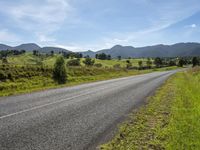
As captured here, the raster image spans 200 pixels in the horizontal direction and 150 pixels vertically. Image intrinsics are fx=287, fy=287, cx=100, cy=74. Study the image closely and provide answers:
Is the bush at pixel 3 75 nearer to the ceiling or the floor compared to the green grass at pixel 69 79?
nearer to the ceiling

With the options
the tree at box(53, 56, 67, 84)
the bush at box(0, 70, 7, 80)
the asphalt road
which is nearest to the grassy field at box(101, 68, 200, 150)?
the asphalt road

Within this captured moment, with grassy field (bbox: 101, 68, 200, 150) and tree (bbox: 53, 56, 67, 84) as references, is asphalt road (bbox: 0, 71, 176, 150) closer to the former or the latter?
grassy field (bbox: 101, 68, 200, 150)

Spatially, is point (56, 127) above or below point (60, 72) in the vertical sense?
above

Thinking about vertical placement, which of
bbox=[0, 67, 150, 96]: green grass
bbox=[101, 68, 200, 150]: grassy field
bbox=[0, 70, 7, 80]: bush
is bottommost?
bbox=[0, 67, 150, 96]: green grass

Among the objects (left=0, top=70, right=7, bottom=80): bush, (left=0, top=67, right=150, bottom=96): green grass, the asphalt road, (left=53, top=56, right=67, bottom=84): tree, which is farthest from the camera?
(left=0, top=70, right=7, bottom=80): bush

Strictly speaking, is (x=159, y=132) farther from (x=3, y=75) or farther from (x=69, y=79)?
(x=3, y=75)

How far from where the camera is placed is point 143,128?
8.36m

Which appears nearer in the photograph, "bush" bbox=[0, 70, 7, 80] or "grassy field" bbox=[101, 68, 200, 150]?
"grassy field" bbox=[101, 68, 200, 150]

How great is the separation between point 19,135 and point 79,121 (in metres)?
2.37

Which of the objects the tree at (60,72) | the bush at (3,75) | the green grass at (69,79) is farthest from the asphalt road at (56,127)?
the bush at (3,75)

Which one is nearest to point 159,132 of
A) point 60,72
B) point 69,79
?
point 60,72

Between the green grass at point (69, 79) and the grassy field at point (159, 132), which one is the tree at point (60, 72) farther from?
the grassy field at point (159, 132)

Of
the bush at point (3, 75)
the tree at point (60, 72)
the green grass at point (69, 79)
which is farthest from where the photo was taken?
the bush at point (3, 75)

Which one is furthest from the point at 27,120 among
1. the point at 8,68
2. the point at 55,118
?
the point at 8,68
